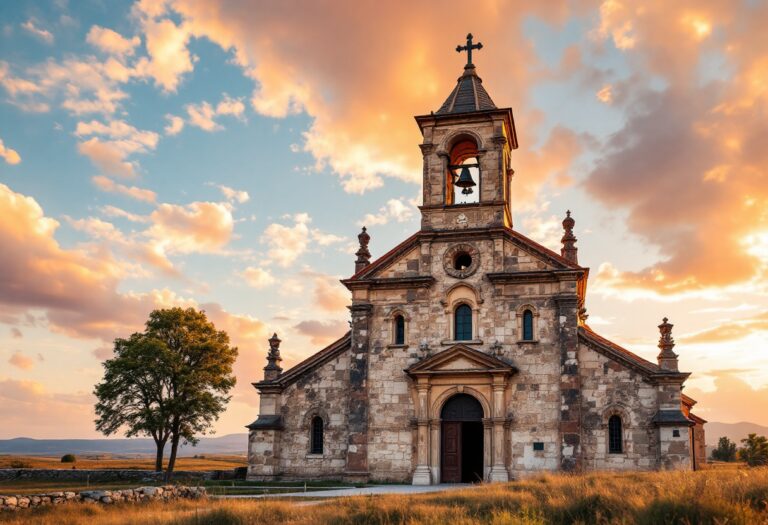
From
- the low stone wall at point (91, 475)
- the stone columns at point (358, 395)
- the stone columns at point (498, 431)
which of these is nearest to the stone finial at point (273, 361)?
the stone columns at point (358, 395)

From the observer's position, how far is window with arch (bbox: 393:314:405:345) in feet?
110

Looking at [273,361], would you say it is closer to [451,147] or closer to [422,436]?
[422,436]

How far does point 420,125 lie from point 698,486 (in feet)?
80.9

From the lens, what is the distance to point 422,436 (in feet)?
104

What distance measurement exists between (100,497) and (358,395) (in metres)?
14.6

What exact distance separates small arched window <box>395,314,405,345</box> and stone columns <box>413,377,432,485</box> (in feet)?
7.61

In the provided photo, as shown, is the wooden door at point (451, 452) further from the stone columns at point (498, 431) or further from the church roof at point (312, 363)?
the church roof at point (312, 363)

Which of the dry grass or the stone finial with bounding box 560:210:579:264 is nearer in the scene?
the stone finial with bounding box 560:210:579:264

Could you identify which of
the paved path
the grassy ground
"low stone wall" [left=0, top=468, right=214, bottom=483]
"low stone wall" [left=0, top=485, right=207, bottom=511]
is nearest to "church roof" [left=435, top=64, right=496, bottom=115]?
the paved path

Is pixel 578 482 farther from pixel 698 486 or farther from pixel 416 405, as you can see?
pixel 416 405

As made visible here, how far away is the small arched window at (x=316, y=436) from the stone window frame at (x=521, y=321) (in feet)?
33.8

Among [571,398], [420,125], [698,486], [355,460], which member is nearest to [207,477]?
[355,460]

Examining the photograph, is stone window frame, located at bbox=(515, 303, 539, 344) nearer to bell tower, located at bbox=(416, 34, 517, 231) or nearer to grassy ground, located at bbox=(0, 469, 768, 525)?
bell tower, located at bbox=(416, 34, 517, 231)

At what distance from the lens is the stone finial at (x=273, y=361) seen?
34.8m
